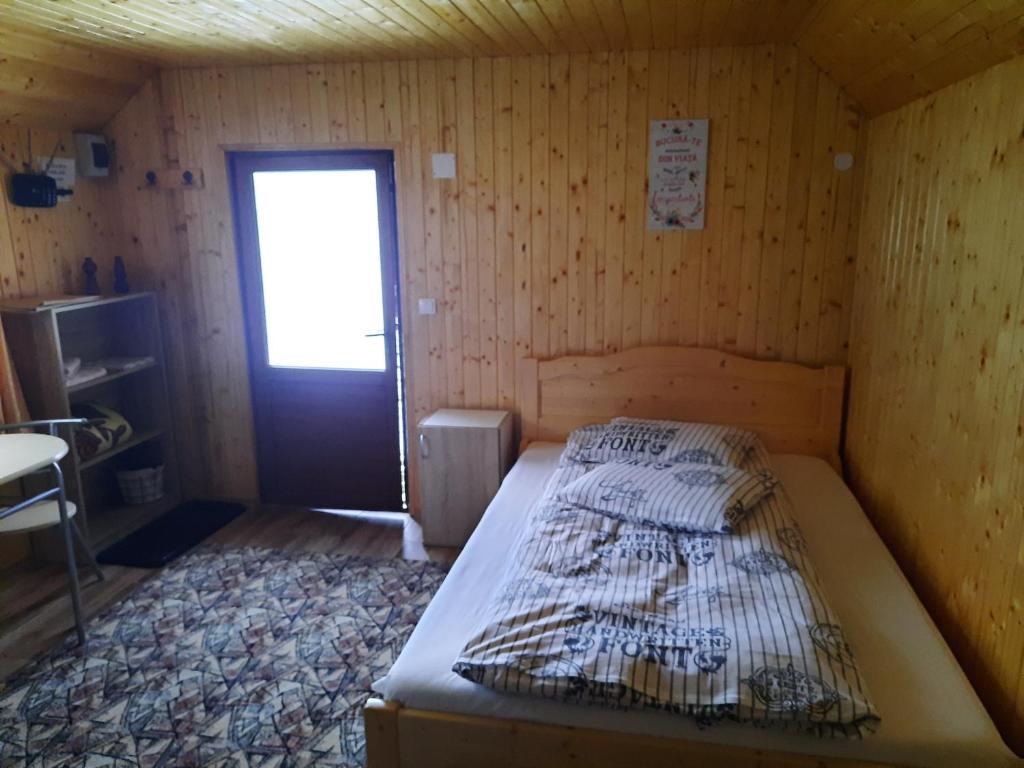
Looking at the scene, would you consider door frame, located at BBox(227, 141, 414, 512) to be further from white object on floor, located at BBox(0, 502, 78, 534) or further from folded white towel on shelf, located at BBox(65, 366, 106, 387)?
white object on floor, located at BBox(0, 502, 78, 534)

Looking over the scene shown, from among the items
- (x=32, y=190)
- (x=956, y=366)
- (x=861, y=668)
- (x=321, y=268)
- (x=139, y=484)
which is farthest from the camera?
(x=139, y=484)

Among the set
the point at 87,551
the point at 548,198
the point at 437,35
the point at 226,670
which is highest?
the point at 437,35

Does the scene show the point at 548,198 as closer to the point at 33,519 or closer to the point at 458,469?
the point at 458,469

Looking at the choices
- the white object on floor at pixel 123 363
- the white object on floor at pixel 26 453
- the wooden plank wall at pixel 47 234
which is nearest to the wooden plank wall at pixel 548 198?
the wooden plank wall at pixel 47 234

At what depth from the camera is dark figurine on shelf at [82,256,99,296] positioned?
12.3ft

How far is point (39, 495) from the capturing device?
279 centimetres

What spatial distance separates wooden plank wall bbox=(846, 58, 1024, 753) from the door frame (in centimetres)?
218

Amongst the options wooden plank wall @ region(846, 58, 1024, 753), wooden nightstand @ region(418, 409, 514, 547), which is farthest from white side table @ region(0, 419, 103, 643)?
wooden plank wall @ region(846, 58, 1024, 753)

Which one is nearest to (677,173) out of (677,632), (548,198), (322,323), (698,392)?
(548,198)

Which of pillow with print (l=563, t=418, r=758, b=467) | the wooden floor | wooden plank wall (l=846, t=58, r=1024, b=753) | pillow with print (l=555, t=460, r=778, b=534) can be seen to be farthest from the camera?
pillow with print (l=563, t=418, r=758, b=467)

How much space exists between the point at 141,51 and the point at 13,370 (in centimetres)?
154

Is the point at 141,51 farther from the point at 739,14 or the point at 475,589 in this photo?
the point at 475,589

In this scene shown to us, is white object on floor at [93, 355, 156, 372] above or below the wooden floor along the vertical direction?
above

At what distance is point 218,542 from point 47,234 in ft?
5.68
